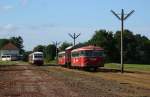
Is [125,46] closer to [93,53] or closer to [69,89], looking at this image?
[93,53]

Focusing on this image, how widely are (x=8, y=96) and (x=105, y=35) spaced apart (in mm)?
117979

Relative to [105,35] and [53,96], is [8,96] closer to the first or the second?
[53,96]

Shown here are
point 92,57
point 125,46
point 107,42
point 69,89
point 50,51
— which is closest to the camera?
point 69,89

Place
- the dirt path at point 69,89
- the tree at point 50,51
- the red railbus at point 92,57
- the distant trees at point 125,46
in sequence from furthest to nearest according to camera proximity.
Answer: the tree at point 50,51 < the distant trees at point 125,46 < the red railbus at point 92,57 < the dirt path at point 69,89

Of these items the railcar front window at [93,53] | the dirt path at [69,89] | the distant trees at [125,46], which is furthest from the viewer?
the distant trees at [125,46]

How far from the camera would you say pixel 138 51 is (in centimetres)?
13300

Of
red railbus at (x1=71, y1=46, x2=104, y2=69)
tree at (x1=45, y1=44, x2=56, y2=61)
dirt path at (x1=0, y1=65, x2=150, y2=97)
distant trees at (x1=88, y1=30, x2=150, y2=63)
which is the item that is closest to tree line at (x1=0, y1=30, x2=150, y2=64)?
distant trees at (x1=88, y1=30, x2=150, y2=63)

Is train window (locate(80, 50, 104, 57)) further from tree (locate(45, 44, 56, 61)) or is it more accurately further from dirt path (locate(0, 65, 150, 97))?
tree (locate(45, 44, 56, 61))

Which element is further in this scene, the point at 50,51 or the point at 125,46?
the point at 50,51

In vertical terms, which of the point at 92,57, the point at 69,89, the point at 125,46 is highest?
the point at 125,46

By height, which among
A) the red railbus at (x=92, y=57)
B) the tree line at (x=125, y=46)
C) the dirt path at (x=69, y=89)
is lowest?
the dirt path at (x=69, y=89)

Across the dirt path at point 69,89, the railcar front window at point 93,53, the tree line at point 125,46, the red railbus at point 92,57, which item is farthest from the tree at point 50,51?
the dirt path at point 69,89

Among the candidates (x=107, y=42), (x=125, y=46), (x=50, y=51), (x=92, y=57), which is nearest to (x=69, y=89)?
(x=92, y=57)

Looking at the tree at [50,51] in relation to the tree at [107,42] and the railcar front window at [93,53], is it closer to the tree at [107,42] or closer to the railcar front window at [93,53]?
the tree at [107,42]
